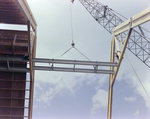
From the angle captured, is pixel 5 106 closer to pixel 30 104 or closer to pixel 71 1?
pixel 30 104

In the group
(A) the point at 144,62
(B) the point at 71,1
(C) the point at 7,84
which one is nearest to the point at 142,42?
(A) the point at 144,62

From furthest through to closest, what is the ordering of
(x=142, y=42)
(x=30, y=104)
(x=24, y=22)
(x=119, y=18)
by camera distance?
(x=119, y=18)
(x=142, y=42)
(x=30, y=104)
(x=24, y=22)

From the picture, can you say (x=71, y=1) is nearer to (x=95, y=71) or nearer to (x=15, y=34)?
(x=15, y=34)

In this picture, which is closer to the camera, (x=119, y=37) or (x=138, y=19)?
(x=138, y=19)

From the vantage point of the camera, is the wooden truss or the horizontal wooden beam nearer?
the horizontal wooden beam

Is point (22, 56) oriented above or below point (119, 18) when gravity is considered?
below

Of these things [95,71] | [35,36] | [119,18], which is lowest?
[95,71]

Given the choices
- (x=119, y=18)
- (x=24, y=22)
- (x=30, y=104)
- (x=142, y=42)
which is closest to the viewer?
(x=24, y=22)

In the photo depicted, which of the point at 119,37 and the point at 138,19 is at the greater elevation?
the point at 138,19

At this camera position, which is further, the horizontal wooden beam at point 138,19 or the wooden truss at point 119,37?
the wooden truss at point 119,37

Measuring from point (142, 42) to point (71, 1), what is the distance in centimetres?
1092

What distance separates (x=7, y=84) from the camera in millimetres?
18094

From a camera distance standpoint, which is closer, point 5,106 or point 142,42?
point 5,106

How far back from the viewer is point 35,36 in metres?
17.7
